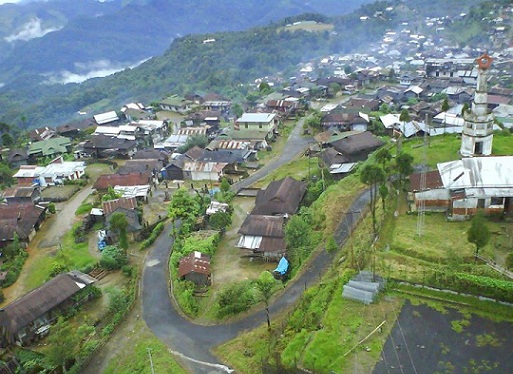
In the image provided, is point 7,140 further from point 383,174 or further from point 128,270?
point 383,174

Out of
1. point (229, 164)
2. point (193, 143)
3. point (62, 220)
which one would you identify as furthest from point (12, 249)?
point (193, 143)

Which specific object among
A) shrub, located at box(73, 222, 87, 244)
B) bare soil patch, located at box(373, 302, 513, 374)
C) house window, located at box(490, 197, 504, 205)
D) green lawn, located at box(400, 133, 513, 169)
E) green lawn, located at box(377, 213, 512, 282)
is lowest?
shrub, located at box(73, 222, 87, 244)

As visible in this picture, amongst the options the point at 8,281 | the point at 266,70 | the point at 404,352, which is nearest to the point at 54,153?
the point at 8,281

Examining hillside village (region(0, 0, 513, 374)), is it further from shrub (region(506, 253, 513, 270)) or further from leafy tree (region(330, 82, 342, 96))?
shrub (region(506, 253, 513, 270))

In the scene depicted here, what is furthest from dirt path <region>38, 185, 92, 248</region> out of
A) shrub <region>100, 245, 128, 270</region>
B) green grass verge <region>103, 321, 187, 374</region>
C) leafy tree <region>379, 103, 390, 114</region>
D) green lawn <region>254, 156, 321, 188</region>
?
leafy tree <region>379, 103, 390, 114</region>

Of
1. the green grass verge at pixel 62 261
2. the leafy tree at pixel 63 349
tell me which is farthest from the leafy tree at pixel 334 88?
the leafy tree at pixel 63 349

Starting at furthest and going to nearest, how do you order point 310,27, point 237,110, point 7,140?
point 310,27 → point 237,110 → point 7,140
